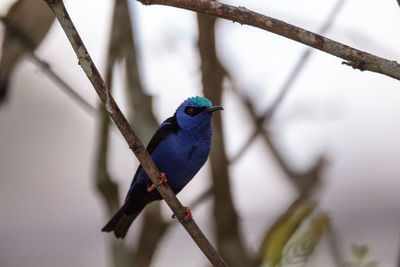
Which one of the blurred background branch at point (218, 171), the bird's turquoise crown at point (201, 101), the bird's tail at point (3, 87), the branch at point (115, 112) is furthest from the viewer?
the blurred background branch at point (218, 171)

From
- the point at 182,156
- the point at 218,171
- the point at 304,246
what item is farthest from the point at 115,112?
the point at 218,171

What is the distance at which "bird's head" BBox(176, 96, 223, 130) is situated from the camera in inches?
148

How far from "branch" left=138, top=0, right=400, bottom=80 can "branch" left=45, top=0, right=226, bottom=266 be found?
0.27 metres

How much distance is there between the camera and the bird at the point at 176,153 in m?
3.74

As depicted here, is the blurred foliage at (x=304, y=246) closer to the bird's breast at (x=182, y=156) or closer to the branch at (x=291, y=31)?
the branch at (x=291, y=31)

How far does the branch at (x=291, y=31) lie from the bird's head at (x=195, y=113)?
→ 4.85 ft

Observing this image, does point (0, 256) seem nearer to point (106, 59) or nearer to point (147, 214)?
point (147, 214)

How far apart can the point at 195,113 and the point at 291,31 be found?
1647 millimetres

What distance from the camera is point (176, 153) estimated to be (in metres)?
3.75

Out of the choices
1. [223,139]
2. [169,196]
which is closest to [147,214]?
[223,139]

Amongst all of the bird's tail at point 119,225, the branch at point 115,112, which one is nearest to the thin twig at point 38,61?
the bird's tail at point 119,225

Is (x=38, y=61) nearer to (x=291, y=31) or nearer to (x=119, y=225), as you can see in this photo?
(x=119, y=225)

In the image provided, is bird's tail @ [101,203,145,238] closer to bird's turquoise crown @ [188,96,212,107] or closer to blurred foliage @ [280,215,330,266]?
bird's turquoise crown @ [188,96,212,107]

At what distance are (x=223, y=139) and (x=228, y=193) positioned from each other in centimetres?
37
